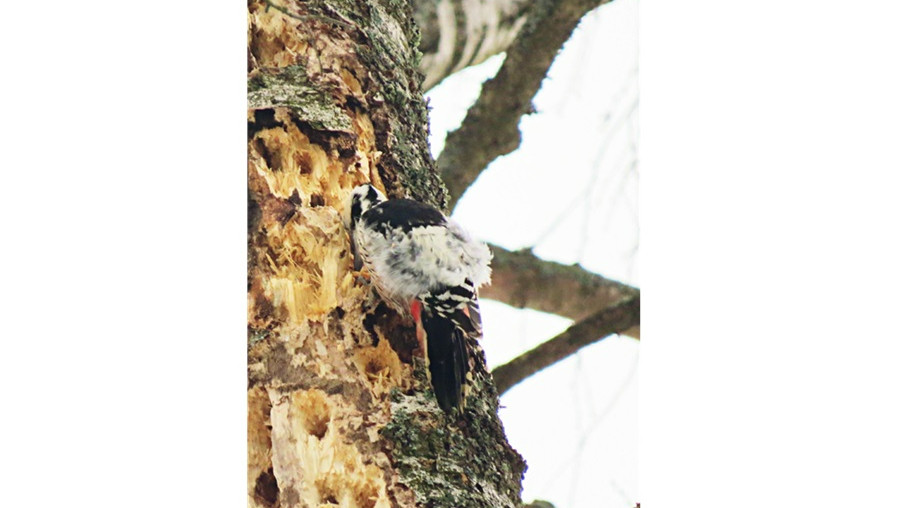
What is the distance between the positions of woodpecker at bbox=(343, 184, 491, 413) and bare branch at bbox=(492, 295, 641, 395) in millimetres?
275

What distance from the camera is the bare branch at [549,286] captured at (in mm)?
1846

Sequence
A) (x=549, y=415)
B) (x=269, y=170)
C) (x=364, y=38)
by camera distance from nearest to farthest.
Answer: (x=269, y=170) < (x=364, y=38) < (x=549, y=415)

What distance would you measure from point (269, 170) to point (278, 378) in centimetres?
30

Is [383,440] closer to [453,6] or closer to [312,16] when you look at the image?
[312,16]

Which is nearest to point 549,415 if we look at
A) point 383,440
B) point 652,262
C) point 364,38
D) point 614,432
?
point 614,432

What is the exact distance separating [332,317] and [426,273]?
0.16 m

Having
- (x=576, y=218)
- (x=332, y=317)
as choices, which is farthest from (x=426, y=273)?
(x=576, y=218)

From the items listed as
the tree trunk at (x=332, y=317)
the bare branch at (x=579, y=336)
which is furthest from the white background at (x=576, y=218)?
the tree trunk at (x=332, y=317)

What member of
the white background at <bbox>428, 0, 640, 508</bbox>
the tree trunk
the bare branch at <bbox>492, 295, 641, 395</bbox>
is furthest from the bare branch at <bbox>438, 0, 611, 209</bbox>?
the bare branch at <bbox>492, 295, 641, 395</bbox>

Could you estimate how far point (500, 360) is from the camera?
1643 millimetres

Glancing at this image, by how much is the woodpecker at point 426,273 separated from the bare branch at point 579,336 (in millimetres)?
275

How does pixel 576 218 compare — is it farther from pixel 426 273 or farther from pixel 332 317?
pixel 332 317

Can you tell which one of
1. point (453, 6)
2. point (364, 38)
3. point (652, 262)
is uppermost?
point (453, 6)

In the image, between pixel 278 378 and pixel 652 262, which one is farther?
pixel 652 262
